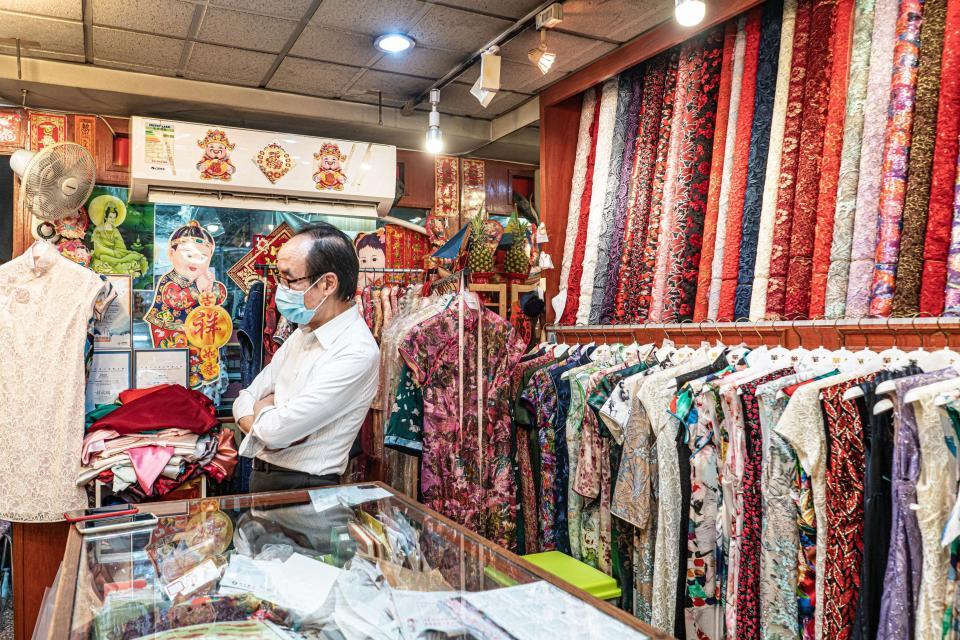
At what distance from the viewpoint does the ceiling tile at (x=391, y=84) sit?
4098mm

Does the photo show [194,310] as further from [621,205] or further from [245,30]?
[621,205]

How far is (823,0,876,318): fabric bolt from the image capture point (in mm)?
2441

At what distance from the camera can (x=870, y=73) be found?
241cm

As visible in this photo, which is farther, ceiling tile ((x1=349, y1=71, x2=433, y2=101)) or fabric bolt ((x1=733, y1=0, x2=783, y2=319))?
ceiling tile ((x1=349, y1=71, x2=433, y2=101))

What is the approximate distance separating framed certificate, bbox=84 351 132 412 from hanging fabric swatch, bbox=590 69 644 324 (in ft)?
8.68

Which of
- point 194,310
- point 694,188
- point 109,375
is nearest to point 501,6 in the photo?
point 694,188

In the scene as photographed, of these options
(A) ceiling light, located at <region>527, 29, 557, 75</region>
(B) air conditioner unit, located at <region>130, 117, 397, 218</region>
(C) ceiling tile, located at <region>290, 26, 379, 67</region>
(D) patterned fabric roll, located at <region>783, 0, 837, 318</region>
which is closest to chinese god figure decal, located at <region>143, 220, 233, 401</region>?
(B) air conditioner unit, located at <region>130, 117, 397, 218</region>

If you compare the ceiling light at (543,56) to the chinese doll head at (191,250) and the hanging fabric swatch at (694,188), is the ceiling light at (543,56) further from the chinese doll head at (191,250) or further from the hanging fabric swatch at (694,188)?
the chinese doll head at (191,250)

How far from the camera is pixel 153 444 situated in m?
3.54

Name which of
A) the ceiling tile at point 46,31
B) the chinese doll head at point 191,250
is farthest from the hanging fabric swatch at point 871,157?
the chinese doll head at point 191,250

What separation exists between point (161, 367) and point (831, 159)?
3.61m

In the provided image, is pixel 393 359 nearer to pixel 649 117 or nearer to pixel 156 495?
pixel 156 495

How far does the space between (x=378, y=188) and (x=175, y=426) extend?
6.07 feet

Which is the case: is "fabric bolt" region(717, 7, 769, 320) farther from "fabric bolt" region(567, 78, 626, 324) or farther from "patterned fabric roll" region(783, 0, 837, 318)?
"fabric bolt" region(567, 78, 626, 324)
